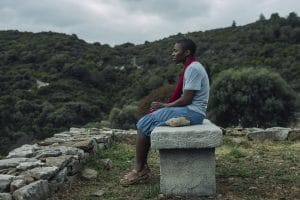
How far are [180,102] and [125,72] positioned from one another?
35015 mm

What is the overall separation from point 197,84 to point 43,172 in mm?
1757

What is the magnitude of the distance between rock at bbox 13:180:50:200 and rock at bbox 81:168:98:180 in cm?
110

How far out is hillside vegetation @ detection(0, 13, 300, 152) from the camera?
83.5 feet

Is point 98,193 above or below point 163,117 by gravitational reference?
below

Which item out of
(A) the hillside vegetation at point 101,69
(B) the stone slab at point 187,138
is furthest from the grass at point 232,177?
(A) the hillside vegetation at point 101,69

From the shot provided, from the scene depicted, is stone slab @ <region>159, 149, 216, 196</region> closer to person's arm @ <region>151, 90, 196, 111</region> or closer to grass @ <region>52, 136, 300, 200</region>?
grass @ <region>52, 136, 300, 200</region>

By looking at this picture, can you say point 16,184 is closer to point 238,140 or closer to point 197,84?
point 197,84

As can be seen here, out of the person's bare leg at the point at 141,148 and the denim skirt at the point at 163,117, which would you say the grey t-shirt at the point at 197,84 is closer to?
the denim skirt at the point at 163,117

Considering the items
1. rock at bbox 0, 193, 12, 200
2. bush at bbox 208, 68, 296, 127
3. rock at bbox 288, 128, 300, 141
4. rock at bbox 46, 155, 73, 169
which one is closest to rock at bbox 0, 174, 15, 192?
rock at bbox 0, 193, 12, 200

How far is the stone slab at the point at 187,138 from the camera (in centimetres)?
511

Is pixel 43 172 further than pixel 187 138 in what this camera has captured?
Yes

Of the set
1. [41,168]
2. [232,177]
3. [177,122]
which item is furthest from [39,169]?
[232,177]

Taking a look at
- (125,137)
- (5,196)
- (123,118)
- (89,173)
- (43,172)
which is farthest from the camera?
(123,118)

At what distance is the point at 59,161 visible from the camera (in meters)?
5.94
